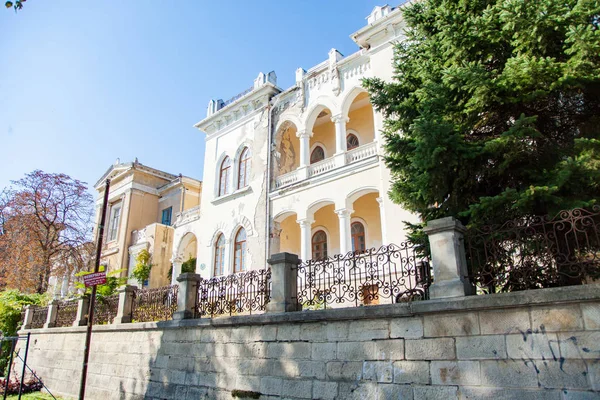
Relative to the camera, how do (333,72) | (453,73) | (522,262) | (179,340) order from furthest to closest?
(333,72) < (179,340) < (453,73) < (522,262)

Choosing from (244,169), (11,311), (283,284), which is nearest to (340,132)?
(244,169)

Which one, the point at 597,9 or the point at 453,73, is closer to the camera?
the point at 597,9

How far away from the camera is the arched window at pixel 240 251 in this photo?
1889 cm

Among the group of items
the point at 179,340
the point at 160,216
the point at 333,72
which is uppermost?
the point at 333,72

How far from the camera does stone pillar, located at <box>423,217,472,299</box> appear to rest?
5.82 m

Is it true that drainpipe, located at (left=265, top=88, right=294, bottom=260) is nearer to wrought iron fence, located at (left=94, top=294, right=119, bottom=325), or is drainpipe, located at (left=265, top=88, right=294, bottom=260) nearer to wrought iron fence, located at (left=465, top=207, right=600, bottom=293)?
wrought iron fence, located at (left=94, top=294, right=119, bottom=325)

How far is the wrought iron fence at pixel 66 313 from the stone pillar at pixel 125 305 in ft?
12.0

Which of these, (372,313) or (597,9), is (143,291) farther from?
(597,9)

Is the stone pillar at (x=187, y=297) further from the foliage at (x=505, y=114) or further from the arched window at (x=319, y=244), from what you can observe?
the arched window at (x=319, y=244)

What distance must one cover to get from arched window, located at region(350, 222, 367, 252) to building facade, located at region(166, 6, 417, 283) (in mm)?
40

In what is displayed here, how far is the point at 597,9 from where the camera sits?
6488 millimetres

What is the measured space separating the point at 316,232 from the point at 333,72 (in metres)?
6.59

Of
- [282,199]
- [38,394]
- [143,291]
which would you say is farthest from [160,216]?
[143,291]

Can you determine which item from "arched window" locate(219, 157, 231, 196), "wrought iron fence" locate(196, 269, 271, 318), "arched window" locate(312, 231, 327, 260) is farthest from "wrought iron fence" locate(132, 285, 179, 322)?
"arched window" locate(219, 157, 231, 196)
